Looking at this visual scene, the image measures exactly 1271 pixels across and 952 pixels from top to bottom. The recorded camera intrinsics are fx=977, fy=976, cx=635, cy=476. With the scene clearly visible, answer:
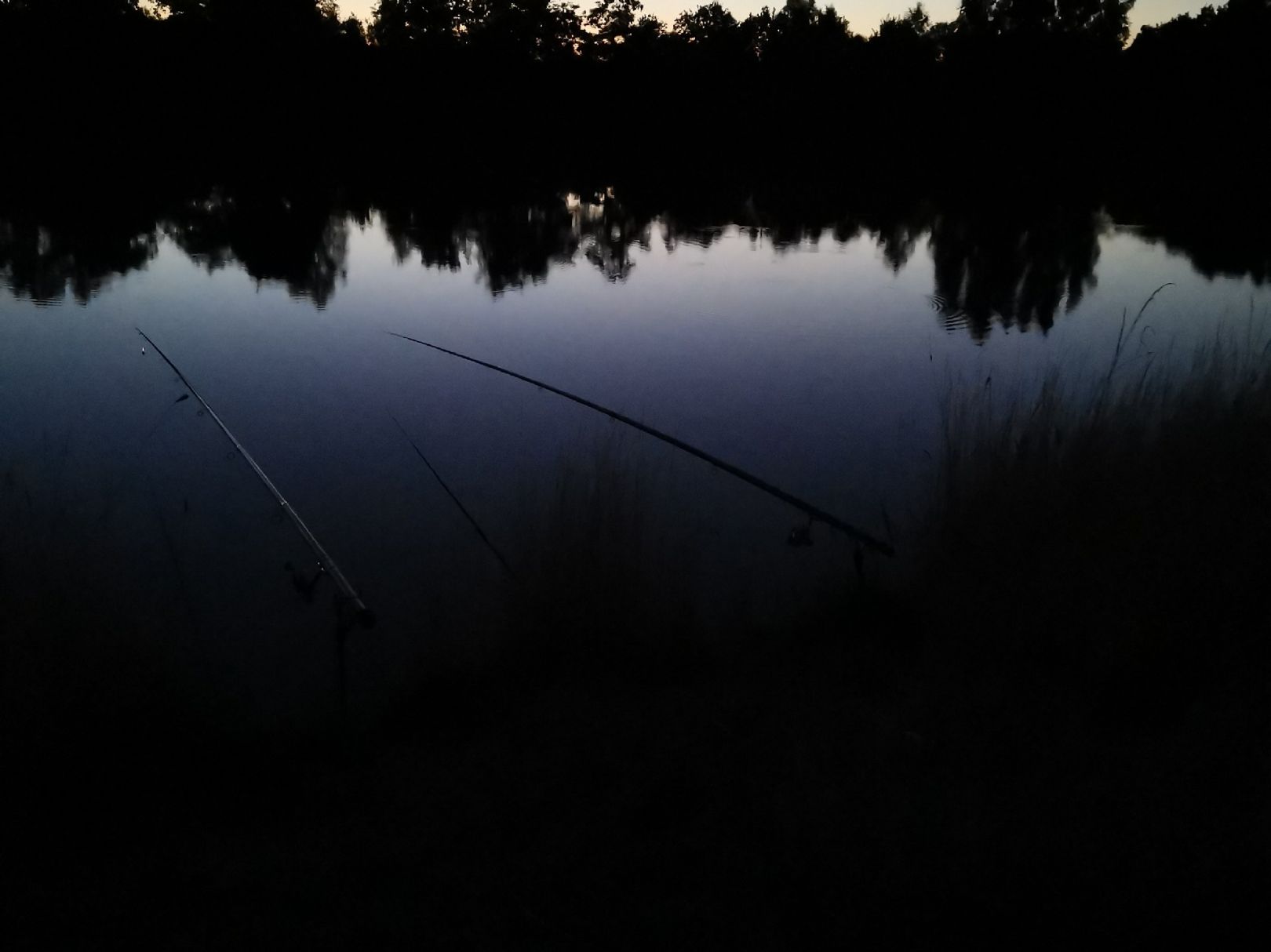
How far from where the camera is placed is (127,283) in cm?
1006

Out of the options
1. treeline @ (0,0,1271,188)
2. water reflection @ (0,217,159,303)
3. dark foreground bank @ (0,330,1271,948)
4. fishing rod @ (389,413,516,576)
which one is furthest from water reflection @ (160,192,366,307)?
dark foreground bank @ (0,330,1271,948)

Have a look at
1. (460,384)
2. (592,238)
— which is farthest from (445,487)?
(592,238)

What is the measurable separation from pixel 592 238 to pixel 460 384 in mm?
7217

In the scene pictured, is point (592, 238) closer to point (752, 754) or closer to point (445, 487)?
point (445, 487)

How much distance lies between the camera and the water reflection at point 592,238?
1029 cm

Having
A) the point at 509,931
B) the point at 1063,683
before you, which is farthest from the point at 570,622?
the point at 1063,683

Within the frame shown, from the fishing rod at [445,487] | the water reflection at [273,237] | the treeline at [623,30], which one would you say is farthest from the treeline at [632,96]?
the fishing rod at [445,487]

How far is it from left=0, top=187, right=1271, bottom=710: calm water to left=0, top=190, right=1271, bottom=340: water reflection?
0.30 ft

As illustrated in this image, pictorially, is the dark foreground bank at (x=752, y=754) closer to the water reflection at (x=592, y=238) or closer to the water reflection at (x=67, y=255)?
the water reflection at (x=592, y=238)

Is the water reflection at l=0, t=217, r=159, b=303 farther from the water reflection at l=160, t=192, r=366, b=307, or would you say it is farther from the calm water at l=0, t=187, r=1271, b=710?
the water reflection at l=160, t=192, r=366, b=307

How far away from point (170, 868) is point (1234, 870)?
8.43 ft

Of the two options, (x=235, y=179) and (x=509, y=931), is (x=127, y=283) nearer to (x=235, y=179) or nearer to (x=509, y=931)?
(x=509, y=931)

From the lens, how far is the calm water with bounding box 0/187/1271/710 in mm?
4047

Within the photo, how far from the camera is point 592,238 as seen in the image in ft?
44.4
